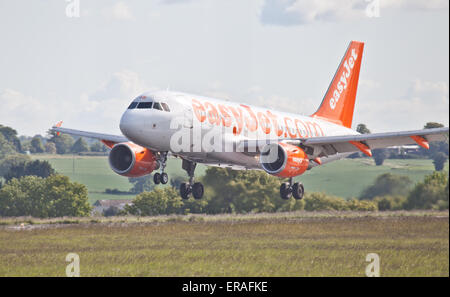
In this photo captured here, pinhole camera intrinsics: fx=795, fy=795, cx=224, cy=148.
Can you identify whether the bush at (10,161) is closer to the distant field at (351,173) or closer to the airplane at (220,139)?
the distant field at (351,173)

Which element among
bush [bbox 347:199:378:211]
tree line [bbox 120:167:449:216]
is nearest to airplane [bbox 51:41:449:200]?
tree line [bbox 120:167:449:216]

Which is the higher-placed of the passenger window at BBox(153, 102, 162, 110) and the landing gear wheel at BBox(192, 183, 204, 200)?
the passenger window at BBox(153, 102, 162, 110)

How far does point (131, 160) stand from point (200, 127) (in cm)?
659

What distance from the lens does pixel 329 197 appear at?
216 ft

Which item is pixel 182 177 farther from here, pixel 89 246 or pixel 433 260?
pixel 433 260

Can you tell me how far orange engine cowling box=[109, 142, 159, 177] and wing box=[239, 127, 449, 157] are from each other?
6063 millimetres

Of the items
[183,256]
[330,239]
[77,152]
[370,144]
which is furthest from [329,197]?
[77,152]

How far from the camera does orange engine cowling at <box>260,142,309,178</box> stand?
43.8 meters

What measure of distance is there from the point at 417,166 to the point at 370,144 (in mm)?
22412

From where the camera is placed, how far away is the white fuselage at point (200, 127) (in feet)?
136

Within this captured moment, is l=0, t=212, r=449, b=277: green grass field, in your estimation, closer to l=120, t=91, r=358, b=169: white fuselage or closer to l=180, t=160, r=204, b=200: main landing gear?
l=180, t=160, r=204, b=200: main landing gear

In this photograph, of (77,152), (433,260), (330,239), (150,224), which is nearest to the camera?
(433,260)

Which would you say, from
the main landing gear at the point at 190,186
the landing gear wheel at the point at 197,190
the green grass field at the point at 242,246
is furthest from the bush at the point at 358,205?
Result: the main landing gear at the point at 190,186

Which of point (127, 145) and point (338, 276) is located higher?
point (127, 145)
